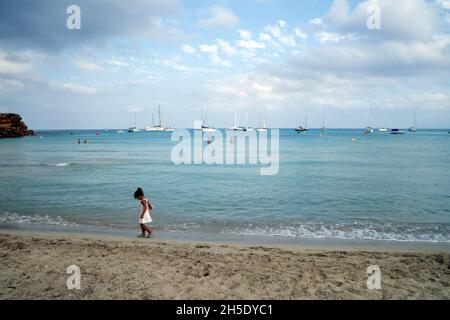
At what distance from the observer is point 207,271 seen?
7914 millimetres

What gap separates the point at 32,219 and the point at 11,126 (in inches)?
5129

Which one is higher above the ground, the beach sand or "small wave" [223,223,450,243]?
the beach sand

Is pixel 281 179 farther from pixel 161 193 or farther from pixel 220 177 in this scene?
pixel 161 193

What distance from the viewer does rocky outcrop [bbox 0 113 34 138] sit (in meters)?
115

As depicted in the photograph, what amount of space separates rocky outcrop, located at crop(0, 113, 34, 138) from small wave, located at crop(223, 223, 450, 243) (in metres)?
131

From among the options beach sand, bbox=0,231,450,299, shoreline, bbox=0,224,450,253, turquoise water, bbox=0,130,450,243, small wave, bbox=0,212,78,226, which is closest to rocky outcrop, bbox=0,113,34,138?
turquoise water, bbox=0,130,450,243

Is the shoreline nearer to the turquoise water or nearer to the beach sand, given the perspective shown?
the turquoise water

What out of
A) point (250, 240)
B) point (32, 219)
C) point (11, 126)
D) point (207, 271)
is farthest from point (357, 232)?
point (11, 126)

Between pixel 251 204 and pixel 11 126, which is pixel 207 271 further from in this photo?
pixel 11 126

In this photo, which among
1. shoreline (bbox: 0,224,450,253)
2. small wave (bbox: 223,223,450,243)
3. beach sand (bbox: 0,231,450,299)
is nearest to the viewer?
beach sand (bbox: 0,231,450,299)
